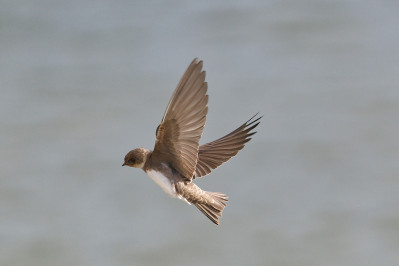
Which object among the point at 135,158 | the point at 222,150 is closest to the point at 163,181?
the point at 135,158

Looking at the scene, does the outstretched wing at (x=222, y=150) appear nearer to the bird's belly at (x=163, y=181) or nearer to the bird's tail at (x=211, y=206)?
the bird's tail at (x=211, y=206)

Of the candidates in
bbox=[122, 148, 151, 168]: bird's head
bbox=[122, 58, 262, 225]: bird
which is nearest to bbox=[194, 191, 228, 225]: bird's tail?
bbox=[122, 58, 262, 225]: bird

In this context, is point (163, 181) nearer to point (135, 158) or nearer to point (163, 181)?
point (163, 181)

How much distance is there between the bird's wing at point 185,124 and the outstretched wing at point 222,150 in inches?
11.3

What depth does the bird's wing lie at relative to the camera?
2.13 m

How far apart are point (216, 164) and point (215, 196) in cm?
14

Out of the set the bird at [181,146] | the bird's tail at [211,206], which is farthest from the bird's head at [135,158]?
the bird's tail at [211,206]

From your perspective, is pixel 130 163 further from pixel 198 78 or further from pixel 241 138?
pixel 241 138

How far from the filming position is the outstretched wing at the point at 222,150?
2.73 m

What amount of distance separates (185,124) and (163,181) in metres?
0.22

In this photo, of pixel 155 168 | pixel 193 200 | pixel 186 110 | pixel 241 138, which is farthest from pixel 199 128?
pixel 241 138

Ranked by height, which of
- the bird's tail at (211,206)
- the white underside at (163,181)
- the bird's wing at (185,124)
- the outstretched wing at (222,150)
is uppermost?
the outstretched wing at (222,150)

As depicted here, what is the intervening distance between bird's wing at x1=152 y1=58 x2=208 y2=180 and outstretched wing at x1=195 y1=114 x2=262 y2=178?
29cm

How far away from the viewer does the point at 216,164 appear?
2725mm
